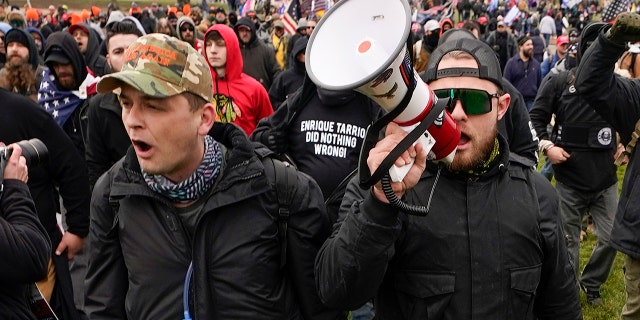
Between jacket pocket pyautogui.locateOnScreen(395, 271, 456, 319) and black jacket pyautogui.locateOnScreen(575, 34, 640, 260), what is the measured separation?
1.62m

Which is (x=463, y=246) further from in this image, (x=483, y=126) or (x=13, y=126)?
(x=13, y=126)

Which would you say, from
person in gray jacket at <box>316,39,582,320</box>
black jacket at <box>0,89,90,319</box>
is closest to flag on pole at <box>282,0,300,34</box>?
black jacket at <box>0,89,90,319</box>

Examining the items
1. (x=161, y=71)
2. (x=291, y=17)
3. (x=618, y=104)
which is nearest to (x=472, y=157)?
(x=161, y=71)

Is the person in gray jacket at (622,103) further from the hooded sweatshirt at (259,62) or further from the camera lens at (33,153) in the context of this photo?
the hooded sweatshirt at (259,62)

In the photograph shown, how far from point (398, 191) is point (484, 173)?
52 centimetres

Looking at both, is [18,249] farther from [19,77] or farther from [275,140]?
[19,77]

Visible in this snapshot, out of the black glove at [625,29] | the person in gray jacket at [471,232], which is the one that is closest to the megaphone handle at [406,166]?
the person in gray jacket at [471,232]

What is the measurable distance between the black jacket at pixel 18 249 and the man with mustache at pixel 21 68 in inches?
87.6

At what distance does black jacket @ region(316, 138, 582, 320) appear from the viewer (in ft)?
6.64

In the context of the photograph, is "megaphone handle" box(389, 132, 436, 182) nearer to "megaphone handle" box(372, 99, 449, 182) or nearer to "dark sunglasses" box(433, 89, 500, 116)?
"megaphone handle" box(372, 99, 449, 182)

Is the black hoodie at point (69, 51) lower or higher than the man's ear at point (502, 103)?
lower

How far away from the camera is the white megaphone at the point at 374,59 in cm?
154

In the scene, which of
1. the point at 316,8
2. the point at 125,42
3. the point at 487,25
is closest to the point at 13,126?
the point at 125,42

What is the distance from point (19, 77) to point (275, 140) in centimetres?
198
